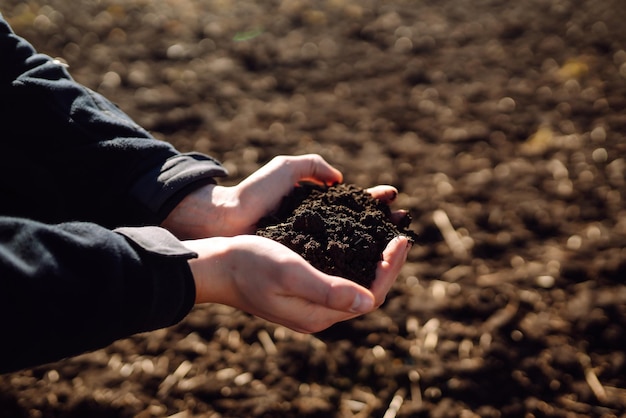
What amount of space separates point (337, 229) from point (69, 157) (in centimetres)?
89

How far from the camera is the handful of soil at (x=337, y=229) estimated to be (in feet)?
6.25

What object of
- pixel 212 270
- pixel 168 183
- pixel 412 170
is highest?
pixel 168 183

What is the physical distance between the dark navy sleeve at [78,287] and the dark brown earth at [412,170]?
1048 millimetres

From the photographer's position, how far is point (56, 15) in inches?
191

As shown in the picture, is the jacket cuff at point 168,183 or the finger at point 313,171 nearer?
the jacket cuff at point 168,183

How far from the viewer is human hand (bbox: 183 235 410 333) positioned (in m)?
1.63

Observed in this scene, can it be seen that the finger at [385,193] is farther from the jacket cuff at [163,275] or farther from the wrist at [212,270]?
the jacket cuff at [163,275]

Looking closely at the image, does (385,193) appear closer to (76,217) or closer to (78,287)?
(76,217)

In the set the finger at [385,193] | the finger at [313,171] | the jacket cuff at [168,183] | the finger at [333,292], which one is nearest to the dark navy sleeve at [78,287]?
the finger at [333,292]

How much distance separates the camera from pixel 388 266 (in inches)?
75.5

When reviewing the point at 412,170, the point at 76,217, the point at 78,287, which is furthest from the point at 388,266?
the point at 412,170

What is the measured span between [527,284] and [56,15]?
13.5 feet

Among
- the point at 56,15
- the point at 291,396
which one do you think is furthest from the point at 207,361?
the point at 56,15

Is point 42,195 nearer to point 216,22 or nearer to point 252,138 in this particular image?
point 252,138
